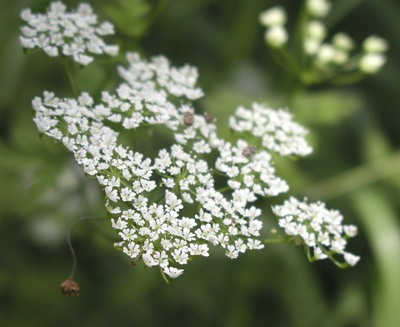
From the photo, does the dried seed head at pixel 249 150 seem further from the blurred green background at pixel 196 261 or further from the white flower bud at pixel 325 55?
the white flower bud at pixel 325 55

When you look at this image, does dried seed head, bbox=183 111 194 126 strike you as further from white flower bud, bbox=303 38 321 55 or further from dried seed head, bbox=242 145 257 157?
white flower bud, bbox=303 38 321 55

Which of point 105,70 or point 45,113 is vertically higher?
point 105,70

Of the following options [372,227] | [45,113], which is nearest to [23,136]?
[45,113]

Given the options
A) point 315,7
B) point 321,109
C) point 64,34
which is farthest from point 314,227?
point 315,7

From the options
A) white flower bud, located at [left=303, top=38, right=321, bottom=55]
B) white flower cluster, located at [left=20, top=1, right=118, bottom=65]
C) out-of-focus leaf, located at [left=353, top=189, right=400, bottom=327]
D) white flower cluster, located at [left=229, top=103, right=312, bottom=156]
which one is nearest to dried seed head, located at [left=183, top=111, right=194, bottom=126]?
white flower cluster, located at [left=229, top=103, right=312, bottom=156]

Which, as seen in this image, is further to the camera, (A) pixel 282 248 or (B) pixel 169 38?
(B) pixel 169 38

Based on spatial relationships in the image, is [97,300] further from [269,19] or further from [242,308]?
[269,19]

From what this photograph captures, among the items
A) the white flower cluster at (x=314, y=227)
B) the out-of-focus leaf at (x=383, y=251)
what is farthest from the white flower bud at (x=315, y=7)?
the white flower cluster at (x=314, y=227)
